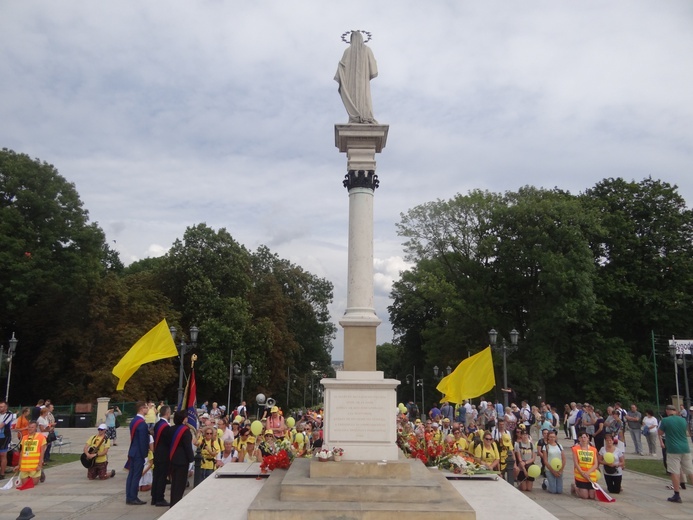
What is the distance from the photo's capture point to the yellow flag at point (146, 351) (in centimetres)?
1386

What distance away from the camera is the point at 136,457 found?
1110 cm

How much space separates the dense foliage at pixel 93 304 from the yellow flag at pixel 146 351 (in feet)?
70.6

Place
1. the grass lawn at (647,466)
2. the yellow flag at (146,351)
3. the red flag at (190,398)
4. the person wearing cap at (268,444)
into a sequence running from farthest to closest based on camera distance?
the red flag at (190,398) < the grass lawn at (647,466) < the yellow flag at (146,351) < the person wearing cap at (268,444)

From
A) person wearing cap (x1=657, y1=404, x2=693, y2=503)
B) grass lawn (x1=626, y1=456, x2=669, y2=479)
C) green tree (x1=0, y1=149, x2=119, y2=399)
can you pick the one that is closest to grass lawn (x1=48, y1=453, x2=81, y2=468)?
person wearing cap (x1=657, y1=404, x2=693, y2=503)

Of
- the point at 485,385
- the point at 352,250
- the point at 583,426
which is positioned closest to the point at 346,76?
the point at 352,250

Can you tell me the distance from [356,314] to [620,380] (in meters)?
28.9

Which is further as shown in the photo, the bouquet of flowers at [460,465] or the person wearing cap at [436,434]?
the person wearing cap at [436,434]

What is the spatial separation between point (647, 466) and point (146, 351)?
14039 mm

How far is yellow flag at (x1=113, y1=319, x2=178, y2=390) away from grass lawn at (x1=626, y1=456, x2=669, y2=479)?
41.6 feet

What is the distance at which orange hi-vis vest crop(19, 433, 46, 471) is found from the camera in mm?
12117

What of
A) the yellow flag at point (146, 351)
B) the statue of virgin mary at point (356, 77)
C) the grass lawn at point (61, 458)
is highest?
the statue of virgin mary at point (356, 77)

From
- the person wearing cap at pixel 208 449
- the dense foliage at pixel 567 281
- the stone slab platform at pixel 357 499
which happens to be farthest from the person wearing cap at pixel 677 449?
the dense foliage at pixel 567 281

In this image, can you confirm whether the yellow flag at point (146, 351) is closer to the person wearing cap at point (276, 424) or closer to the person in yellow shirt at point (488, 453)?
the person wearing cap at point (276, 424)

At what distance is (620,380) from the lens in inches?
1361
